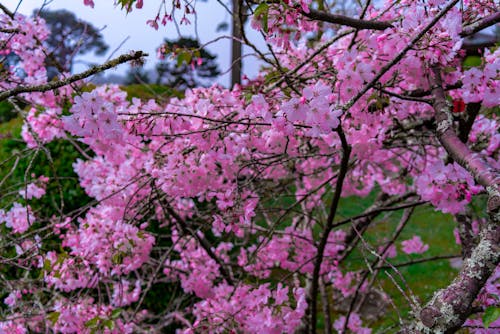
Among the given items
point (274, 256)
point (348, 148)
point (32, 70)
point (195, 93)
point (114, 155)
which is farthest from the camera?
point (32, 70)

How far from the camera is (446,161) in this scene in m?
2.09

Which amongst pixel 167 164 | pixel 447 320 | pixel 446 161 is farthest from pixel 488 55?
pixel 167 164

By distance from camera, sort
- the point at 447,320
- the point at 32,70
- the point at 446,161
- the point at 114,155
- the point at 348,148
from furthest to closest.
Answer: the point at 32,70
the point at 114,155
the point at 446,161
the point at 348,148
the point at 447,320

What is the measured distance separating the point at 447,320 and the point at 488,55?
129cm

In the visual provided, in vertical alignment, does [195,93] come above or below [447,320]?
above

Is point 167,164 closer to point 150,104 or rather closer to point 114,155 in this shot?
point 150,104

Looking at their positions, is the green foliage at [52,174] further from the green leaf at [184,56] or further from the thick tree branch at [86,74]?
the thick tree branch at [86,74]

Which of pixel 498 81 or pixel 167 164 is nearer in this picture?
pixel 498 81

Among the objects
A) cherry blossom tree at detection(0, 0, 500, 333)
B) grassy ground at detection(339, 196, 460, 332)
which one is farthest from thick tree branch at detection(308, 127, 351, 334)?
grassy ground at detection(339, 196, 460, 332)

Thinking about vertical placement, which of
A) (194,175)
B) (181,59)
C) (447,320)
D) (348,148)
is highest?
(181,59)

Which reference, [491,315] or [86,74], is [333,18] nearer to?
[86,74]

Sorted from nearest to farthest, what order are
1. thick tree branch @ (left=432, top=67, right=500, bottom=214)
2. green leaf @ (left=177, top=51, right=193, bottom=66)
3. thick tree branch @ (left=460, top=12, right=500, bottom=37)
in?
thick tree branch @ (left=432, top=67, right=500, bottom=214) → thick tree branch @ (left=460, top=12, right=500, bottom=37) → green leaf @ (left=177, top=51, right=193, bottom=66)

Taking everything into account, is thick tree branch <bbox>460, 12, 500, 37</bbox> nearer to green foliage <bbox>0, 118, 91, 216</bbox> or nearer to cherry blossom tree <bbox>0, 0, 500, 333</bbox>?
cherry blossom tree <bbox>0, 0, 500, 333</bbox>

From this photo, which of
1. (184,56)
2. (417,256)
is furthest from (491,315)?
(417,256)
